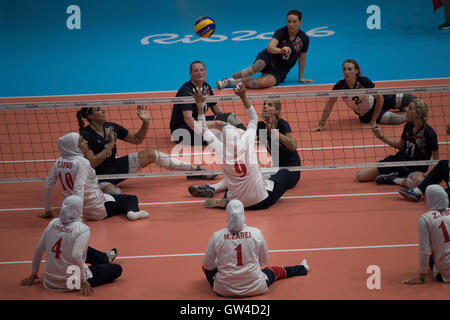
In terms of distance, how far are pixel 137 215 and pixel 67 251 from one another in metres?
2.23

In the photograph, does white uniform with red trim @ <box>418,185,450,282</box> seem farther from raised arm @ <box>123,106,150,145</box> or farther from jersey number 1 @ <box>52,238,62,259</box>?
raised arm @ <box>123,106,150,145</box>

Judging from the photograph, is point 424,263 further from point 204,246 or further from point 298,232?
point 204,246

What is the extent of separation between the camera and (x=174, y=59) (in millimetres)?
15406

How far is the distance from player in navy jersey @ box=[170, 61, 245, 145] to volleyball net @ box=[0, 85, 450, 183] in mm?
224

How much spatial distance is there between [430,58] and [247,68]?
14.6ft

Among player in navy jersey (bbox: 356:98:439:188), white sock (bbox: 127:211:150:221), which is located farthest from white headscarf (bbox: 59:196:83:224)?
player in navy jersey (bbox: 356:98:439:188)

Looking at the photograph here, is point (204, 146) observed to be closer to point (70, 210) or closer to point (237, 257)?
point (70, 210)

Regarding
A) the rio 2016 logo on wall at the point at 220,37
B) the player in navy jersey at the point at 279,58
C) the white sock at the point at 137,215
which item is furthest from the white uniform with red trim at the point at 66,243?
the rio 2016 logo on wall at the point at 220,37

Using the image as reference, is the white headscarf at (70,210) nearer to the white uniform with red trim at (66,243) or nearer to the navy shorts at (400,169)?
the white uniform with red trim at (66,243)

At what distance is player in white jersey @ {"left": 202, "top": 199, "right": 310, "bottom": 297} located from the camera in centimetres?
563

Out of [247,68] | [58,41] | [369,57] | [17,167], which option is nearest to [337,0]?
[369,57]

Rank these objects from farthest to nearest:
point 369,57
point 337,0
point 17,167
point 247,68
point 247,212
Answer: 1. point 337,0
2. point 369,57
3. point 247,68
4. point 17,167
5. point 247,212

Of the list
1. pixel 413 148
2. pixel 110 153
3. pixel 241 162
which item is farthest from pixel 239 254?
pixel 413 148

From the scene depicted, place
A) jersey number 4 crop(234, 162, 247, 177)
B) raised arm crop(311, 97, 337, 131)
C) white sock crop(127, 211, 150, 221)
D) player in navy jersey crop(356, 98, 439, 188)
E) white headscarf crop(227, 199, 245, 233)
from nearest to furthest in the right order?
1. white headscarf crop(227, 199, 245, 233)
2. jersey number 4 crop(234, 162, 247, 177)
3. white sock crop(127, 211, 150, 221)
4. player in navy jersey crop(356, 98, 439, 188)
5. raised arm crop(311, 97, 337, 131)
